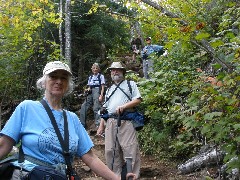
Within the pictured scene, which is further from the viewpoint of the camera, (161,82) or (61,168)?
(161,82)

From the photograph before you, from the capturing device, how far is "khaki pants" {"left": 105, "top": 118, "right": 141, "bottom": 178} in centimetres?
569

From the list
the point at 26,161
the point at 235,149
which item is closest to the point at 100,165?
the point at 26,161

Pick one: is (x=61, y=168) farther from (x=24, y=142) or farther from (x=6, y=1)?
(x=6, y=1)

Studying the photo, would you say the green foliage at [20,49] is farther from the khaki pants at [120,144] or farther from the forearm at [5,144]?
the forearm at [5,144]

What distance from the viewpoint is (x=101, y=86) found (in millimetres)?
10555

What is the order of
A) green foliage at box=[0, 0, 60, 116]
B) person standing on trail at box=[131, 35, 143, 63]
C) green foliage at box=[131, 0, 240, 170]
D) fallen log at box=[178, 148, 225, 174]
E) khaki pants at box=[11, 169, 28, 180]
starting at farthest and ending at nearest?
person standing on trail at box=[131, 35, 143, 63] → green foliage at box=[0, 0, 60, 116] → fallen log at box=[178, 148, 225, 174] → green foliage at box=[131, 0, 240, 170] → khaki pants at box=[11, 169, 28, 180]

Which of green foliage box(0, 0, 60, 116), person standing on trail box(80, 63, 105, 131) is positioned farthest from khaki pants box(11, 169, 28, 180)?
person standing on trail box(80, 63, 105, 131)

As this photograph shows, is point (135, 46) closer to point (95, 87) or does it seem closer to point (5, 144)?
point (95, 87)

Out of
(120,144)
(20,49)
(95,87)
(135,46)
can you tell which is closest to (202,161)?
(120,144)

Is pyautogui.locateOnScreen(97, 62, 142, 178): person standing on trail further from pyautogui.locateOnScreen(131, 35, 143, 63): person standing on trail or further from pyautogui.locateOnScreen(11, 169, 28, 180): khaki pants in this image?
pyautogui.locateOnScreen(131, 35, 143, 63): person standing on trail

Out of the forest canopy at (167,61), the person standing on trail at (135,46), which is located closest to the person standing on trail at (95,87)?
the forest canopy at (167,61)

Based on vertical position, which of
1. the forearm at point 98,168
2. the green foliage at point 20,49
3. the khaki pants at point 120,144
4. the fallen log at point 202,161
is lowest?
the fallen log at point 202,161

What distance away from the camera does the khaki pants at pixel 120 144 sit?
5691 mm

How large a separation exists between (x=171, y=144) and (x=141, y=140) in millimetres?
1396
